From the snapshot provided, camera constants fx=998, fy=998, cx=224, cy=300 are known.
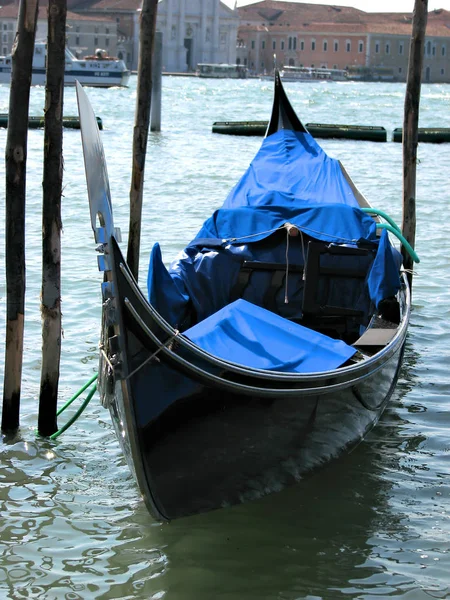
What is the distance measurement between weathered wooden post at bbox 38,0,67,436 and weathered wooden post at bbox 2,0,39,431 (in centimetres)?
6

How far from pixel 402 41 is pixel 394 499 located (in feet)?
192

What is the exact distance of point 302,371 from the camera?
8.89 feet

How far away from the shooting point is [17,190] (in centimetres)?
294

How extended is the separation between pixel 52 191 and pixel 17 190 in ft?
0.33

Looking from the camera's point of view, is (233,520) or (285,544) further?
(233,520)

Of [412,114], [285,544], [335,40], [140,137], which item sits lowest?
[285,544]

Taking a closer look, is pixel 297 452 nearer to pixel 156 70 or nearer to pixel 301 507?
pixel 301 507

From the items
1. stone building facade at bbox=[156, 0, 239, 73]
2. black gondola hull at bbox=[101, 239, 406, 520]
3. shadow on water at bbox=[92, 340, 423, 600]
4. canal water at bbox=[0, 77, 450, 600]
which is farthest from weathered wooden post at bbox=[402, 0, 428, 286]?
stone building facade at bbox=[156, 0, 239, 73]

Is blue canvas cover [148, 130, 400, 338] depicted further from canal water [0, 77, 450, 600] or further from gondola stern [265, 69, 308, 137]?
gondola stern [265, 69, 308, 137]

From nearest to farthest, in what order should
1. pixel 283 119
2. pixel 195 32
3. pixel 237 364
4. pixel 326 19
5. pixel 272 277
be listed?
pixel 237 364 < pixel 272 277 < pixel 283 119 < pixel 195 32 < pixel 326 19

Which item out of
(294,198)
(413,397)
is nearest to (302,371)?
(413,397)

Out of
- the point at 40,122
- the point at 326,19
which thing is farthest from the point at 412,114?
the point at 326,19

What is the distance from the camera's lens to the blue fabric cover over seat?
271cm

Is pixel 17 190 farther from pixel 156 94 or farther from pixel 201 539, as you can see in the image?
pixel 156 94
